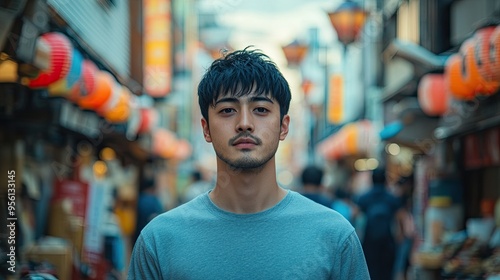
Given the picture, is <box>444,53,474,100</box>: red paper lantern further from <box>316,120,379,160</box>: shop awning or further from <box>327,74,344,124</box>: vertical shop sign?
<box>327,74,344,124</box>: vertical shop sign

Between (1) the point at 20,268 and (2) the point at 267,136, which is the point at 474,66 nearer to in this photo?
(1) the point at 20,268

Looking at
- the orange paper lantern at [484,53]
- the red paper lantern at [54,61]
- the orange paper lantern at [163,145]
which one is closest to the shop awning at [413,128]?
the orange paper lantern at [484,53]

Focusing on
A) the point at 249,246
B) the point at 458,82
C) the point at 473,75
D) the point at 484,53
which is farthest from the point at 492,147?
the point at 249,246

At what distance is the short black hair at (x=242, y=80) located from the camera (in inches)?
146

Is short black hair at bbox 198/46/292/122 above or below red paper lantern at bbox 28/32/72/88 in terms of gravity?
below

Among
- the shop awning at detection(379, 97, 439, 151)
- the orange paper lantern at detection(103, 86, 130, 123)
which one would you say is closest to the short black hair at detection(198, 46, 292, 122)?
the orange paper lantern at detection(103, 86, 130, 123)

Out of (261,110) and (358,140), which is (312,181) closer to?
(261,110)

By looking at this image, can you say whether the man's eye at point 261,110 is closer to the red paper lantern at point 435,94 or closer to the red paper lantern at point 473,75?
the red paper lantern at point 473,75

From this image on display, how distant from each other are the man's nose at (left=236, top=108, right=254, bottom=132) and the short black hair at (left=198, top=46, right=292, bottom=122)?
3.6 inches

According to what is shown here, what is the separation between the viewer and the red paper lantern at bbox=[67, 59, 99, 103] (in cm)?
→ 1096

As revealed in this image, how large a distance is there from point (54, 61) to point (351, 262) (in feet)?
20.0

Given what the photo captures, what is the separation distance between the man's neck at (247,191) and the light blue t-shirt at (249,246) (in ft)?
0.12

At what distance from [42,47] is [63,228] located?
3.19 meters

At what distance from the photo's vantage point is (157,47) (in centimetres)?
2439
